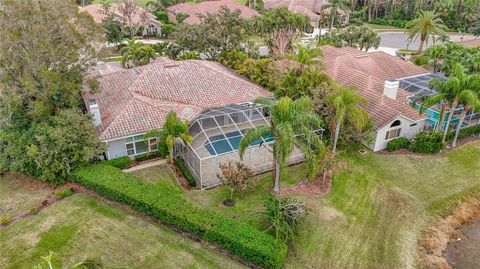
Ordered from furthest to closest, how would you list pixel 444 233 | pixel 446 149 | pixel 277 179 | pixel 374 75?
1. pixel 374 75
2. pixel 446 149
3. pixel 277 179
4. pixel 444 233

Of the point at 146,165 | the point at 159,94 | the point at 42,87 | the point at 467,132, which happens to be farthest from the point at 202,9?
the point at 467,132

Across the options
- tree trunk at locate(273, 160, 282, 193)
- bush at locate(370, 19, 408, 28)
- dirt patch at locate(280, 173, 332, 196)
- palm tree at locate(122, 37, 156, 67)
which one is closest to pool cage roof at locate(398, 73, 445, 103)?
dirt patch at locate(280, 173, 332, 196)

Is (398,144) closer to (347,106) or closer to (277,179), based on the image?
(347,106)

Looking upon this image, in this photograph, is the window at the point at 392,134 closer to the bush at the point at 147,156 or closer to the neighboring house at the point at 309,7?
the bush at the point at 147,156

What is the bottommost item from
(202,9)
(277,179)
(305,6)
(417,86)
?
(277,179)

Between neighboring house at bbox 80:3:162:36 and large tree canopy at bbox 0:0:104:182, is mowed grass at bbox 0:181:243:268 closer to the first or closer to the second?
large tree canopy at bbox 0:0:104:182

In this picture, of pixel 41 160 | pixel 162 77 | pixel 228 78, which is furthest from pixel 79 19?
pixel 228 78

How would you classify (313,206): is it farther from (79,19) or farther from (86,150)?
(79,19)
